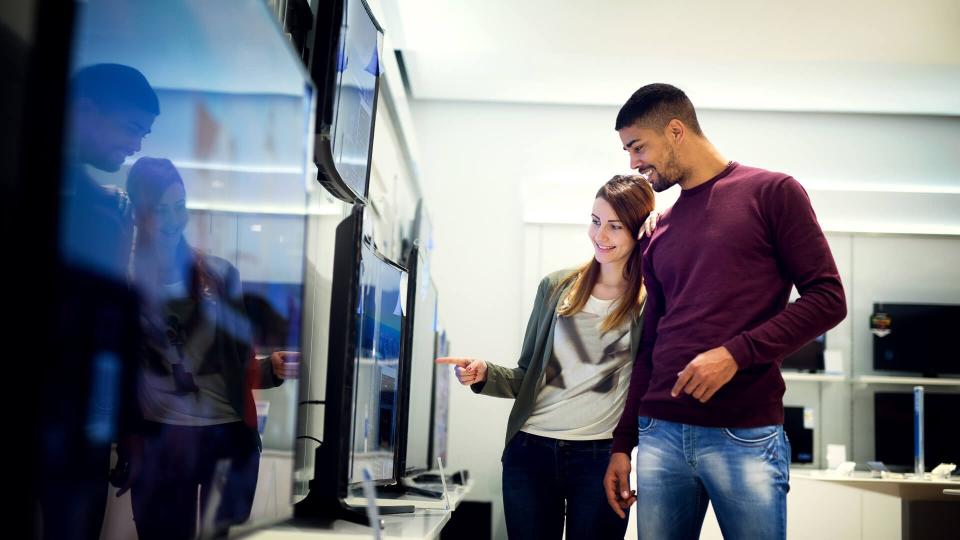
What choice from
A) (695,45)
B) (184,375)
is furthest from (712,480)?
(695,45)

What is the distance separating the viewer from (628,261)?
7.73 ft

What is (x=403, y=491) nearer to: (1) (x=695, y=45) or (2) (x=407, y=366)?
(2) (x=407, y=366)

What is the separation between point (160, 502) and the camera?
681 millimetres

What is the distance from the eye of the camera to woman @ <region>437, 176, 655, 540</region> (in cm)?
217

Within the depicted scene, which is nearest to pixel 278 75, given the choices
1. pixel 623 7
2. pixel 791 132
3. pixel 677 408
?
pixel 677 408

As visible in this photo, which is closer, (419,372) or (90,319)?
(90,319)

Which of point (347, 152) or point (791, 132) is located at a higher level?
point (791, 132)

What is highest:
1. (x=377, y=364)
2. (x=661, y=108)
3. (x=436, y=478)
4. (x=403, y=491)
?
(x=661, y=108)

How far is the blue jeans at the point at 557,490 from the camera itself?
214 cm

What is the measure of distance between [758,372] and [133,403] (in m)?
1.35

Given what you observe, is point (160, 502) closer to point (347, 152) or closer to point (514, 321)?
point (347, 152)

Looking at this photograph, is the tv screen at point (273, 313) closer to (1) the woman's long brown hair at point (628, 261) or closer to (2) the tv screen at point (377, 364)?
(2) the tv screen at point (377, 364)

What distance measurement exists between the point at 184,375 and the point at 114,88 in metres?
0.26

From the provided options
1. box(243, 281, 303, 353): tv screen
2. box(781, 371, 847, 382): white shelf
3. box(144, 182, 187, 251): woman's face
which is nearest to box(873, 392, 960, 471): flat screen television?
box(781, 371, 847, 382): white shelf
